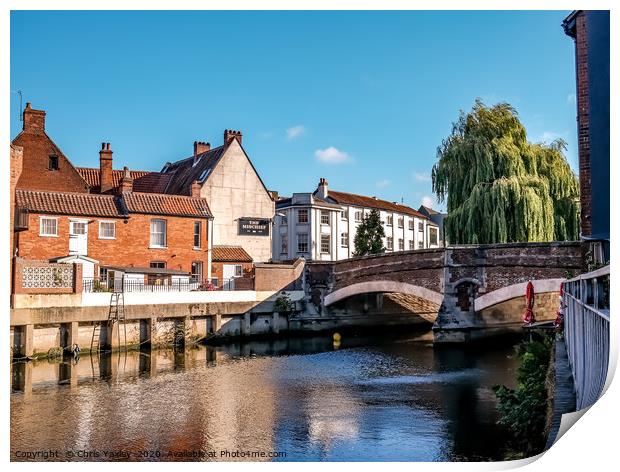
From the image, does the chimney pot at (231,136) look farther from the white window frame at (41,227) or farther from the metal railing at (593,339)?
the metal railing at (593,339)

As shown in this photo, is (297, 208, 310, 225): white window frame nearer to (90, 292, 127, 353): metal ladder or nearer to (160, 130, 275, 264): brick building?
(160, 130, 275, 264): brick building

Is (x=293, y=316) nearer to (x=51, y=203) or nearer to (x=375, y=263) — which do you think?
(x=375, y=263)

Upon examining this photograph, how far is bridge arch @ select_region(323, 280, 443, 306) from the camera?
894 inches

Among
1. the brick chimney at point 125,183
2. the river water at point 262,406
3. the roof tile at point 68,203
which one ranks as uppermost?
the brick chimney at point 125,183

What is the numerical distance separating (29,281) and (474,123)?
16.5 metres

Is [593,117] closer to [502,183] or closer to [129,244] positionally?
[502,183]

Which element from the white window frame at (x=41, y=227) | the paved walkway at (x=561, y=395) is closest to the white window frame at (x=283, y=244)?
the white window frame at (x=41, y=227)

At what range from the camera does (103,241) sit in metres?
21.8

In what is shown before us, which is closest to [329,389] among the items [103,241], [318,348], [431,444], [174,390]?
[174,390]

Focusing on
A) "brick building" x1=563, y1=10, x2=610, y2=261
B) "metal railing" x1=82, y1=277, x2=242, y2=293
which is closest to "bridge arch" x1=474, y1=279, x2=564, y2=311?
"brick building" x1=563, y1=10, x2=610, y2=261

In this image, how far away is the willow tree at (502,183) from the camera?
864 inches

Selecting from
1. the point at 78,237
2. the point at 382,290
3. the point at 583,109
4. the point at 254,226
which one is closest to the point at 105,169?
the point at 78,237

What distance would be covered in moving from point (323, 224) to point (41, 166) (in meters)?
20.5

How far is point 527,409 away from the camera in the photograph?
31.4ft
